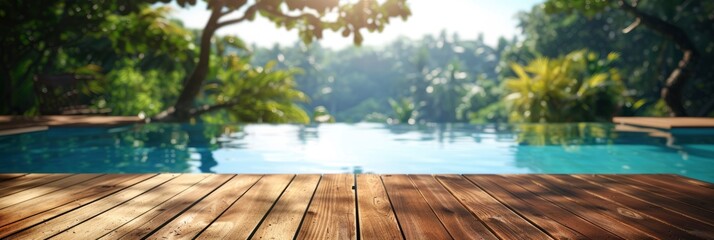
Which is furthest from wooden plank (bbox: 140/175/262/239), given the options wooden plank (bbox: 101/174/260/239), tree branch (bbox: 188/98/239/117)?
tree branch (bbox: 188/98/239/117)

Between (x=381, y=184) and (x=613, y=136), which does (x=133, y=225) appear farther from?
(x=613, y=136)

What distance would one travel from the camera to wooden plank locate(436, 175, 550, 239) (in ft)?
5.56

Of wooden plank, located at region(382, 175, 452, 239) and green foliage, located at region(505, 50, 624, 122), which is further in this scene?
green foliage, located at region(505, 50, 624, 122)

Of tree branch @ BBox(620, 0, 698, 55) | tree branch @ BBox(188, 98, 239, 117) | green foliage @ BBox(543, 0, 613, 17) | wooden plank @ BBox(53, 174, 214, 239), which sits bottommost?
wooden plank @ BBox(53, 174, 214, 239)

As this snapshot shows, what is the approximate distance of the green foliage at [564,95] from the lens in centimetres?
1279

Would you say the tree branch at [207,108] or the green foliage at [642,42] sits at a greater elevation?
the green foliage at [642,42]

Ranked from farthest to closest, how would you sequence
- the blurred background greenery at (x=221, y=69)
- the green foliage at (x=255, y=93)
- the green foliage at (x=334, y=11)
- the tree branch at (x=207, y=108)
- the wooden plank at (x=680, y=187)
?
1. the green foliage at (x=255, y=93)
2. the tree branch at (x=207, y=108)
3. the blurred background greenery at (x=221, y=69)
4. the green foliage at (x=334, y=11)
5. the wooden plank at (x=680, y=187)

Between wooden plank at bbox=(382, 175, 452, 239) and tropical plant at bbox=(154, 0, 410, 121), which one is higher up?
tropical plant at bbox=(154, 0, 410, 121)

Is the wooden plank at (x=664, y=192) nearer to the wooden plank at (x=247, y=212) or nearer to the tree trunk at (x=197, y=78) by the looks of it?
the wooden plank at (x=247, y=212)

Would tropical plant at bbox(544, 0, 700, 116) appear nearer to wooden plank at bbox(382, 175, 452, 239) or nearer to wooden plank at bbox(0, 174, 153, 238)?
wooden plank at bbox(382, 175, 452, 239)

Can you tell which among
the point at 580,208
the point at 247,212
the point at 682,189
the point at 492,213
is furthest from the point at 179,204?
the point at 682,189

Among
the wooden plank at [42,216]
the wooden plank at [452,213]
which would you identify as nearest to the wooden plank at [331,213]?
the wooden plank at [452,213]

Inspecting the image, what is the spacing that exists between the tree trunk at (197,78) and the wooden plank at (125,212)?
813 cm

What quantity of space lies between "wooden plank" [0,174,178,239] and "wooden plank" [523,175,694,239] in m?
2.02
